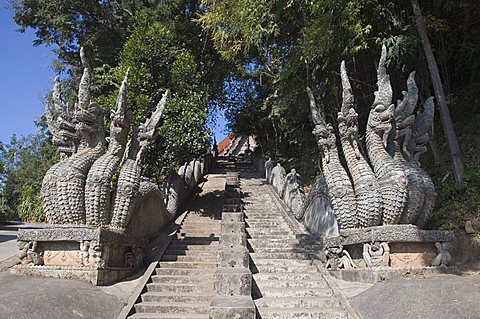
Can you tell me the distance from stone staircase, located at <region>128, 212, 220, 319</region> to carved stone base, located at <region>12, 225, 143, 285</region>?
2.54 ft

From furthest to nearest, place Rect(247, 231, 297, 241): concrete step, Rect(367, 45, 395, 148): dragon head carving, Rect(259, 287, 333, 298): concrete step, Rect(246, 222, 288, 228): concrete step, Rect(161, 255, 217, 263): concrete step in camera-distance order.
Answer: Rect(246, 222, 288, 228): concrete step < Rect(247, 231, 297, 241): concrete step < Rect(161, 255, 217, 263): concrete step < Rect(367, 45, 395, 148): dragon head carving < Rect(259, 287, 333, 298): concrete step

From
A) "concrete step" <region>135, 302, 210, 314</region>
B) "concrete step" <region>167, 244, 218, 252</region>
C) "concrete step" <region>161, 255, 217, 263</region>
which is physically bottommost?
"concrete step" <region>135, 302, 210, 314</region>

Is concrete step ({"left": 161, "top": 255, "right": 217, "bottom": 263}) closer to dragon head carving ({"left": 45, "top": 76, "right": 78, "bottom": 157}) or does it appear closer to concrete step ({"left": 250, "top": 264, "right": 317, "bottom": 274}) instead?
concrete step ({"left": 250, "top": 264, "right": 317, "bottom": 274})

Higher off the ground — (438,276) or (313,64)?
(313,64)

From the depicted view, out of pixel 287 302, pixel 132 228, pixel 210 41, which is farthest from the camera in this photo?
pixel 210 41

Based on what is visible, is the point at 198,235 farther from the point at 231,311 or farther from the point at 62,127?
the point at 231,311

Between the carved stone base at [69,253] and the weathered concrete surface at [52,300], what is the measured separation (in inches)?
9.2

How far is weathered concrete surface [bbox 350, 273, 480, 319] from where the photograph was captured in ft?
14.4

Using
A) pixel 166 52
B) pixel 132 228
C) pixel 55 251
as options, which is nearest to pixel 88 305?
pixel 55 251

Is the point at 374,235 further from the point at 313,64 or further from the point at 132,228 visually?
the point at 313,64

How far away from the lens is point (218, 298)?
17.1 ft

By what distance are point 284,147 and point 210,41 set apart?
782 centimetres

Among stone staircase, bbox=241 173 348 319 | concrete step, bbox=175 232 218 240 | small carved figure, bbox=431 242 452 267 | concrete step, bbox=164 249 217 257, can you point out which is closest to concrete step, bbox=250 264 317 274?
stone staircase, bbox=241 173 348 319

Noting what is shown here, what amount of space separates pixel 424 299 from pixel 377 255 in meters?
1.30
